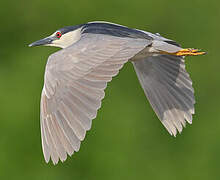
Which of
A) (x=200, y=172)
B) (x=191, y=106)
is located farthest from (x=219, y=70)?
(x=191, y=106)

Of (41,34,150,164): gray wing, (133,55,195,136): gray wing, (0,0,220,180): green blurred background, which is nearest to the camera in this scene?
(41,34,150,164): gray wing

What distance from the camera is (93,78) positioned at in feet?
13.5

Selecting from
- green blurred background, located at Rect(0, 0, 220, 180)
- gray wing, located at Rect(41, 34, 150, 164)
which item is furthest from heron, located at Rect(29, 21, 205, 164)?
green blurred background, located at Rect(0, 0, 220, 180)

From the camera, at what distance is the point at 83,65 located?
4.19m

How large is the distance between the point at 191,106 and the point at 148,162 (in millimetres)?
2876

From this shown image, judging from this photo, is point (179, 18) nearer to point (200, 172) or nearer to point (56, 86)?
point (200, 172)

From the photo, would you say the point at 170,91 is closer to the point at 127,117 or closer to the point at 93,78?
the point at 93,78

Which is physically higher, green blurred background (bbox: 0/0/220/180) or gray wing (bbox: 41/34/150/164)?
gray wing (bbox: 41/34/150/164)

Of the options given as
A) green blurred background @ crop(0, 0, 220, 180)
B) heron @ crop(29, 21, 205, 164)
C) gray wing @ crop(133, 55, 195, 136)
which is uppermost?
heron @ crop(29, 21, 205, 164)

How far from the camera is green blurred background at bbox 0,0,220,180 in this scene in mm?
7602

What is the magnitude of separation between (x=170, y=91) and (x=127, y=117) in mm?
2892

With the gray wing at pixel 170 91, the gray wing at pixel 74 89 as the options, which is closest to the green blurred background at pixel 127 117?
the gray wing at pixel 170 91

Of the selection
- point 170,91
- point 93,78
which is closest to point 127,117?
point 170,91

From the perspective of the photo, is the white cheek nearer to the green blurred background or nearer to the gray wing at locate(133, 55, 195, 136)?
the gray wing at locate(133, 55, 195, 136)
